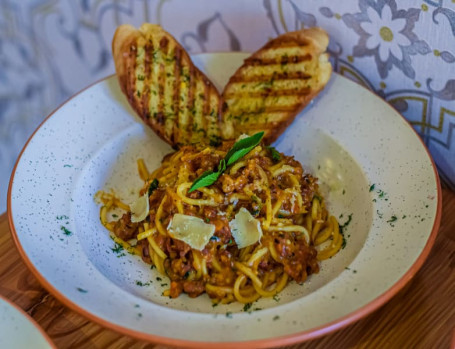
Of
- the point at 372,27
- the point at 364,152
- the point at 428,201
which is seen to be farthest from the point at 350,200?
the point at 372,27

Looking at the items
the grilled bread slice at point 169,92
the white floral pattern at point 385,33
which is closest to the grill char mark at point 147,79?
the grilled bread slice at point 169,92

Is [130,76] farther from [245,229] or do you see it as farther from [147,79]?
[245,229]

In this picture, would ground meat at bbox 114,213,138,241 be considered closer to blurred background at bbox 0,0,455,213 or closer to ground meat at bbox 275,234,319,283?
ground meat at bbox 275,234,319,283

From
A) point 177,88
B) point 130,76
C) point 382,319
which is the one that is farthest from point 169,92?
point 382,319

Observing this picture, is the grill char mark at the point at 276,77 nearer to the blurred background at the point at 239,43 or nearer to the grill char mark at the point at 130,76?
the blurred background at the point at 239,43

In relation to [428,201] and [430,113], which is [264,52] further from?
[428,201]

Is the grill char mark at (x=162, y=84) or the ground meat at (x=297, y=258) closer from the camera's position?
the ground meat at (x=297, y=258)

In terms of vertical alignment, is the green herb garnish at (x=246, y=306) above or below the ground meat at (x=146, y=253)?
below
